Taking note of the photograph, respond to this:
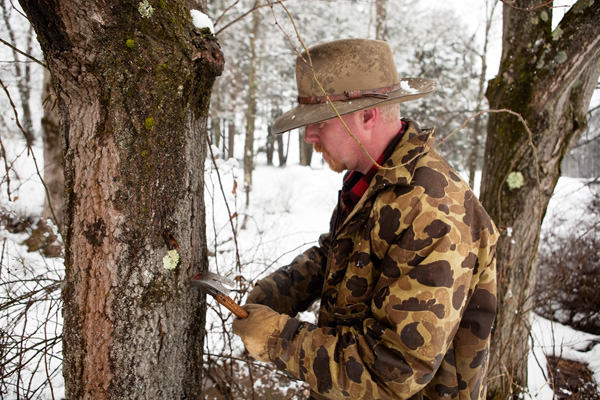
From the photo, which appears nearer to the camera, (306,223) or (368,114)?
(368,114)

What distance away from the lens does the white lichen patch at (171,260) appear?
1320 mm

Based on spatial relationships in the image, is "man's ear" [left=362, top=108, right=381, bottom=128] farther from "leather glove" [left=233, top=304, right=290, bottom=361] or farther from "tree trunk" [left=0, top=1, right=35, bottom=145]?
"tree trunk" [left=0, top=1, right=35, bottom=145]

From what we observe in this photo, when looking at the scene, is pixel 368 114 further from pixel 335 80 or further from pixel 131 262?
pixel 131 262

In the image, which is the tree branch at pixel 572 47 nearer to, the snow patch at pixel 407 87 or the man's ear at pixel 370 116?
the snow patch at pixel 407 87

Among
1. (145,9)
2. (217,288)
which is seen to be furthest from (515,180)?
(145,9)

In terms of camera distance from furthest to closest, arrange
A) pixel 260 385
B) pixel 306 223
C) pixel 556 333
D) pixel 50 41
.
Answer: pixel 306 223, pixel 556 333, pixel 260 385, pixel 50 41

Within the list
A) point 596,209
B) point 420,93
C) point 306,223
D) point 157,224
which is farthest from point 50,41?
point 306,223

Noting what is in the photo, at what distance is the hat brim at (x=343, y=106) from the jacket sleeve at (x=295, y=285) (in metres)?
0.74

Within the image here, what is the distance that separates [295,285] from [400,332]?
0.84m

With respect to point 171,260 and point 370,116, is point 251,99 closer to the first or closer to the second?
point 370,116

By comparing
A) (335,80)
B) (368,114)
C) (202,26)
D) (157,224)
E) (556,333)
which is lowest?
(556,333)

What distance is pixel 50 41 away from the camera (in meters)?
1.12

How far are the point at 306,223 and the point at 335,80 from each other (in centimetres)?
929

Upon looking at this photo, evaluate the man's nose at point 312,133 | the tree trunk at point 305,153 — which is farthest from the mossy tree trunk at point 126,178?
the tree trunk at point 305,153
